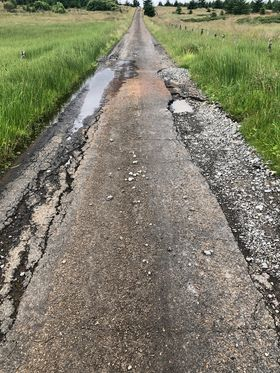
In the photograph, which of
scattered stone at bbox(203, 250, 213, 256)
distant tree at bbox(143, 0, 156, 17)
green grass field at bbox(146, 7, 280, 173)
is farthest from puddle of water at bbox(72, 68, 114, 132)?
distant tree at bbox(143, 0, 156, 17)

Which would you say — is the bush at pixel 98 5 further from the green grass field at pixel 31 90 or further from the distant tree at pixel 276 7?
the green grass field at pixel 31 90

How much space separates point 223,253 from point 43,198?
106 inches

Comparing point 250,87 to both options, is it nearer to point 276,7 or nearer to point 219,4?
point 276,7

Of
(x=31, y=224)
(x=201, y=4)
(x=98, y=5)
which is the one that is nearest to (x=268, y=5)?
(x=201, y=4)

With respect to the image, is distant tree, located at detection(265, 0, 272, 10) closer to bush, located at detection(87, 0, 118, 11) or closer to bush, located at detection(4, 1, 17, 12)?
bush, located at detection(87, 0, 118, 11)

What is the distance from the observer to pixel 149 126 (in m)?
8.04

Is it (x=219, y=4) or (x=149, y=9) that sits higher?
(x=219, y=4)

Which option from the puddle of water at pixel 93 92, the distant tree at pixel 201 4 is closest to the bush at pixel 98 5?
the distant tree at pixel 201 4

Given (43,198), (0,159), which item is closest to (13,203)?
(43,198)

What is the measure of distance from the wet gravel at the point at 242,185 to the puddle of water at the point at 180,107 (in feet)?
0.60

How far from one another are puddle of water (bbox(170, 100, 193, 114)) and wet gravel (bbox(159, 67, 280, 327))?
183mm

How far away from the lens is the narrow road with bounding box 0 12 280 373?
2797mm

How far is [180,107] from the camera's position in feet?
31.4

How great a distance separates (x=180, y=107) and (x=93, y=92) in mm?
3440
